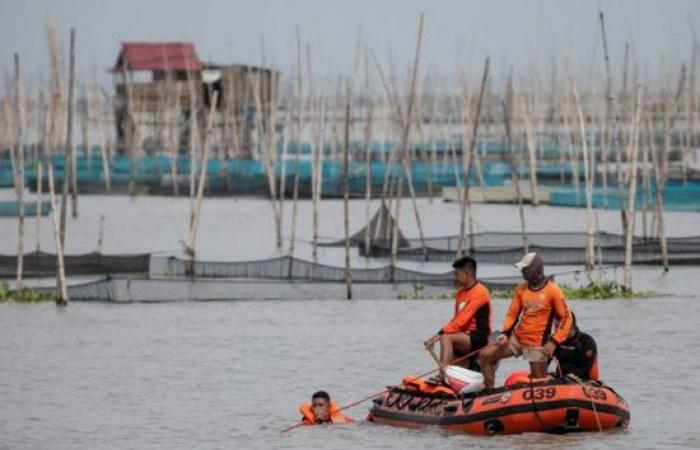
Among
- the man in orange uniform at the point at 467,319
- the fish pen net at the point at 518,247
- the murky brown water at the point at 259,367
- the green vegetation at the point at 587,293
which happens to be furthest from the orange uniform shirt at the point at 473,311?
the fish pen net at the point at 518,247

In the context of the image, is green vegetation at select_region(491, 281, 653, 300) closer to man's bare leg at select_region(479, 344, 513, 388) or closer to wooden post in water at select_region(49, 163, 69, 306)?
wooden post in water at select_region(49, 163, 69, 306)

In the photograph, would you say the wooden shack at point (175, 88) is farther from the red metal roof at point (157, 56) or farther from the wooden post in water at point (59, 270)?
the wooden post in water at point (59, 270)

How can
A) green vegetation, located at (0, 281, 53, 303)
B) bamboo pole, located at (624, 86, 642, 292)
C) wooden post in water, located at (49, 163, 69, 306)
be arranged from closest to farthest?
bamboo pole, located at (624, 86, 642, 292) < wooden post in water, located at (49, 163, 69, 306) < green vegetation, located at (0, 281, 53, 303)

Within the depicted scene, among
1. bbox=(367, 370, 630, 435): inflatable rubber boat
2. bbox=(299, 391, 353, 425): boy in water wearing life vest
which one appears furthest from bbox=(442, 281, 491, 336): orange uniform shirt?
bbox=(299, 391, 353, 425): boy in water wearing life vest

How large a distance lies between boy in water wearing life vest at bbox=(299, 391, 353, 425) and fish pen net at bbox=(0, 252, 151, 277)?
12.3 meters

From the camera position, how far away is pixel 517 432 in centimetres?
1338

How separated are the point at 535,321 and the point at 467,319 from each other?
0.83 meters

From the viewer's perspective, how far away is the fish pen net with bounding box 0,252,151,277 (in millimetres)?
27031

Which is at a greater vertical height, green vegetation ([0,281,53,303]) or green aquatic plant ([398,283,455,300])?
green aquatic plant ([398,283,455,300])

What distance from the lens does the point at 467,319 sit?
1405cm

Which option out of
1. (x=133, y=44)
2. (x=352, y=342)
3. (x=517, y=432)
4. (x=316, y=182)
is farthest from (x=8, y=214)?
(x=517, y=432)

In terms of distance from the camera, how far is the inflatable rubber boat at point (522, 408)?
13.1 metres

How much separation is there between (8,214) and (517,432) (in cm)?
3116

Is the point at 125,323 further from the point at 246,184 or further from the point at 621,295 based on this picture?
the point at 246,184
